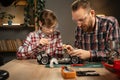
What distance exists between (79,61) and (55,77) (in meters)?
0.55

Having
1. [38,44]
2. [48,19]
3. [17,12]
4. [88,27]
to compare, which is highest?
[17,12]

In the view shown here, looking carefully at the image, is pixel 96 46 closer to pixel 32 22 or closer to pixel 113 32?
A: pixel 113 32

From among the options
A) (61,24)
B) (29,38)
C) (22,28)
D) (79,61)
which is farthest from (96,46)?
(22,28)

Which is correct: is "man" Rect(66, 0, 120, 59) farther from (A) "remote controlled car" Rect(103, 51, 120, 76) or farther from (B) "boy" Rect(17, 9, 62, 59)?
(A) "remote controlled car" Rect(103, 51, 120, 76)

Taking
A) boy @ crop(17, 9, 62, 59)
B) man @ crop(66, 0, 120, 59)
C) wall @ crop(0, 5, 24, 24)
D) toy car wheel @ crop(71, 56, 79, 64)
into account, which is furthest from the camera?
wall @ crop(0, 5, 24, 24)

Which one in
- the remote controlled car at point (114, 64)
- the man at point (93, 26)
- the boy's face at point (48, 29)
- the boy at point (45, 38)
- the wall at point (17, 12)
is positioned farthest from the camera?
the wall at point (17, 12)

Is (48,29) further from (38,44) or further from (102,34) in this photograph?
(102,34)

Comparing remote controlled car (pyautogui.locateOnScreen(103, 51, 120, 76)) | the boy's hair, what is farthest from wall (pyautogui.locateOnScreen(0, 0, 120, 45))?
remote controlled car (pyautogui.locateOnScreen(103, 51, 120, 76))

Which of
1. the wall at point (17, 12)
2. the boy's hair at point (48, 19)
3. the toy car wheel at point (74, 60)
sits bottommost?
the toy car wheel at point (74, 60)

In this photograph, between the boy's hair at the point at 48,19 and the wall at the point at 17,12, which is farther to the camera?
the wall at the point at 17,12

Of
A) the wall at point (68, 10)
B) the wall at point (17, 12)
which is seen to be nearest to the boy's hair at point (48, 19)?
the wall at point (68, 10)

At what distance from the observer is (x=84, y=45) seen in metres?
2.53

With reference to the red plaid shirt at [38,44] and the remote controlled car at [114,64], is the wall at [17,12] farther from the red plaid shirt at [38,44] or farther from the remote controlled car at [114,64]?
the remote controlled car at [114,64]

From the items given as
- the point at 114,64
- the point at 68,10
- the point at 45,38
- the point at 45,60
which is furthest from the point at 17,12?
the point at 114,64
